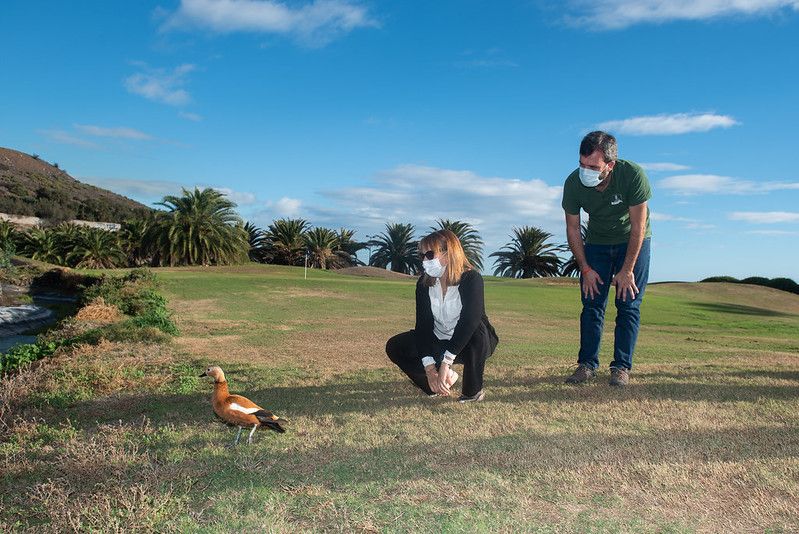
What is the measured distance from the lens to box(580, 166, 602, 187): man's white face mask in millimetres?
5809

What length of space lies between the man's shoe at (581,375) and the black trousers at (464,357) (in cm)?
111

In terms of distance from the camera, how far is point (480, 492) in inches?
135

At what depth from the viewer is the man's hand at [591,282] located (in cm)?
630

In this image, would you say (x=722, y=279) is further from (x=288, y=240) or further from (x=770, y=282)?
(x=288, y=240)

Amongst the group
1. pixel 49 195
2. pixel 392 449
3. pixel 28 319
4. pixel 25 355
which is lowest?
pixel 28 319

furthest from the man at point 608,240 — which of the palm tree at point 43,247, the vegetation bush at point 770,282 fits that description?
the palm tree at point 43,247

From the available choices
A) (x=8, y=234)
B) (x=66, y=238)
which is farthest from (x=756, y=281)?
(x=8, y=234)

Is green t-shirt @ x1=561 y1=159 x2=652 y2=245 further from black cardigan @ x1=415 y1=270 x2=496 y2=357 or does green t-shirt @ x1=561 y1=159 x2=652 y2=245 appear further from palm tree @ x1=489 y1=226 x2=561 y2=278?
palm tree @ x1=489 y1=226 x2=561 y2=278

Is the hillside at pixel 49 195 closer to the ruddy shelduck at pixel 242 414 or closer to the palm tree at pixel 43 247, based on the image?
the palm tree at pixel 43 247

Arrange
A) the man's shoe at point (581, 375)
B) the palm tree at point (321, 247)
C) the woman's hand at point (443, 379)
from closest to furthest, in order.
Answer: the woman's hand at point (443, 379)
the man's shoe at point (581, 375)
the palm tree at point (321, 247)

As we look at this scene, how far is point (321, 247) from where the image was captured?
54.2 metres

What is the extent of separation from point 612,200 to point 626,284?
0.83 m

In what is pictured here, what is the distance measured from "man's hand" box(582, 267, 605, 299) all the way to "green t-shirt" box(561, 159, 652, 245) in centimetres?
33

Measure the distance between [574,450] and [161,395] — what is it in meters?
3.86
